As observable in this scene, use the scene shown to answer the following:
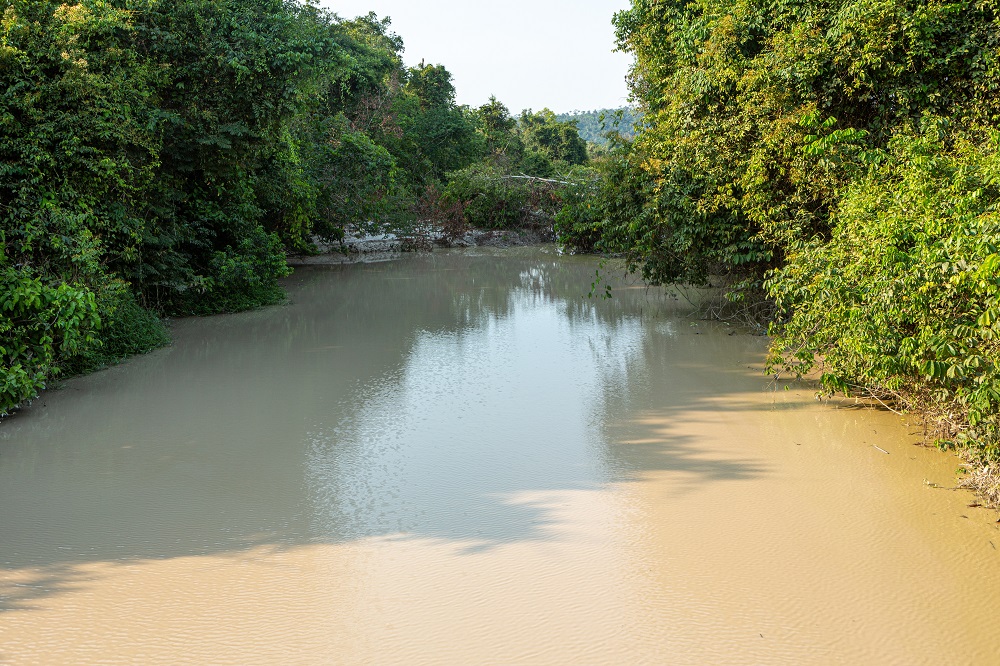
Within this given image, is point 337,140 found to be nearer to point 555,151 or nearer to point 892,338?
point 892,338

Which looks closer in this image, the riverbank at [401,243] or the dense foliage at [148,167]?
the dense foliage at [148,167]

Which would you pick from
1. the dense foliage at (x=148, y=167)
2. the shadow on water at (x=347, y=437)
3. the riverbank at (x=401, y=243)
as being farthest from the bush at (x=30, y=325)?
the riverbank at (x=401, y=243)

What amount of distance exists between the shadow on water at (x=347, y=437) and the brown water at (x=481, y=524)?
33 mm

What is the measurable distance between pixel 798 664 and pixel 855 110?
7.56m

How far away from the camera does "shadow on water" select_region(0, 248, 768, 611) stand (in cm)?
534

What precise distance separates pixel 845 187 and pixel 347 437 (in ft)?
18.0

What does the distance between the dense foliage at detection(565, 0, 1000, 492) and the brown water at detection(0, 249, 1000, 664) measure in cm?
89

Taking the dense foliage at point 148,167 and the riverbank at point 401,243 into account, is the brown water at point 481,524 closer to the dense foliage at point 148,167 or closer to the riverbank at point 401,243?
the dense foliage at point 148,167

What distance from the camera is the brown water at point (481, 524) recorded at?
13.3ft

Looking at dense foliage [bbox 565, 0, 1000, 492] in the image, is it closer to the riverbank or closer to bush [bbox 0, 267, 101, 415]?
bush [bbox 0, 267, 101, 415]

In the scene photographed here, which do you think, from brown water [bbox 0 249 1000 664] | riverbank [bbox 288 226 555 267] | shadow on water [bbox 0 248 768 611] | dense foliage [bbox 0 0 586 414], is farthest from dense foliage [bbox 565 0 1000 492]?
riverbank [bbox 288 226 555 267]

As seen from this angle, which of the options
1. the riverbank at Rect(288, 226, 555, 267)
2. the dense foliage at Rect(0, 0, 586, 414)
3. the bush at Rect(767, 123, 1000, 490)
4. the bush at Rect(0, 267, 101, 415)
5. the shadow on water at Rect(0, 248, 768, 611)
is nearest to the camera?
the bush at Rect(767, 123, 1000, 490)

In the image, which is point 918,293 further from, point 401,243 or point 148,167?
point 401,243

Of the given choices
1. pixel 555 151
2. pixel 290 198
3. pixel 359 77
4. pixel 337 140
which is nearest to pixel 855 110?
pixel 290 198
